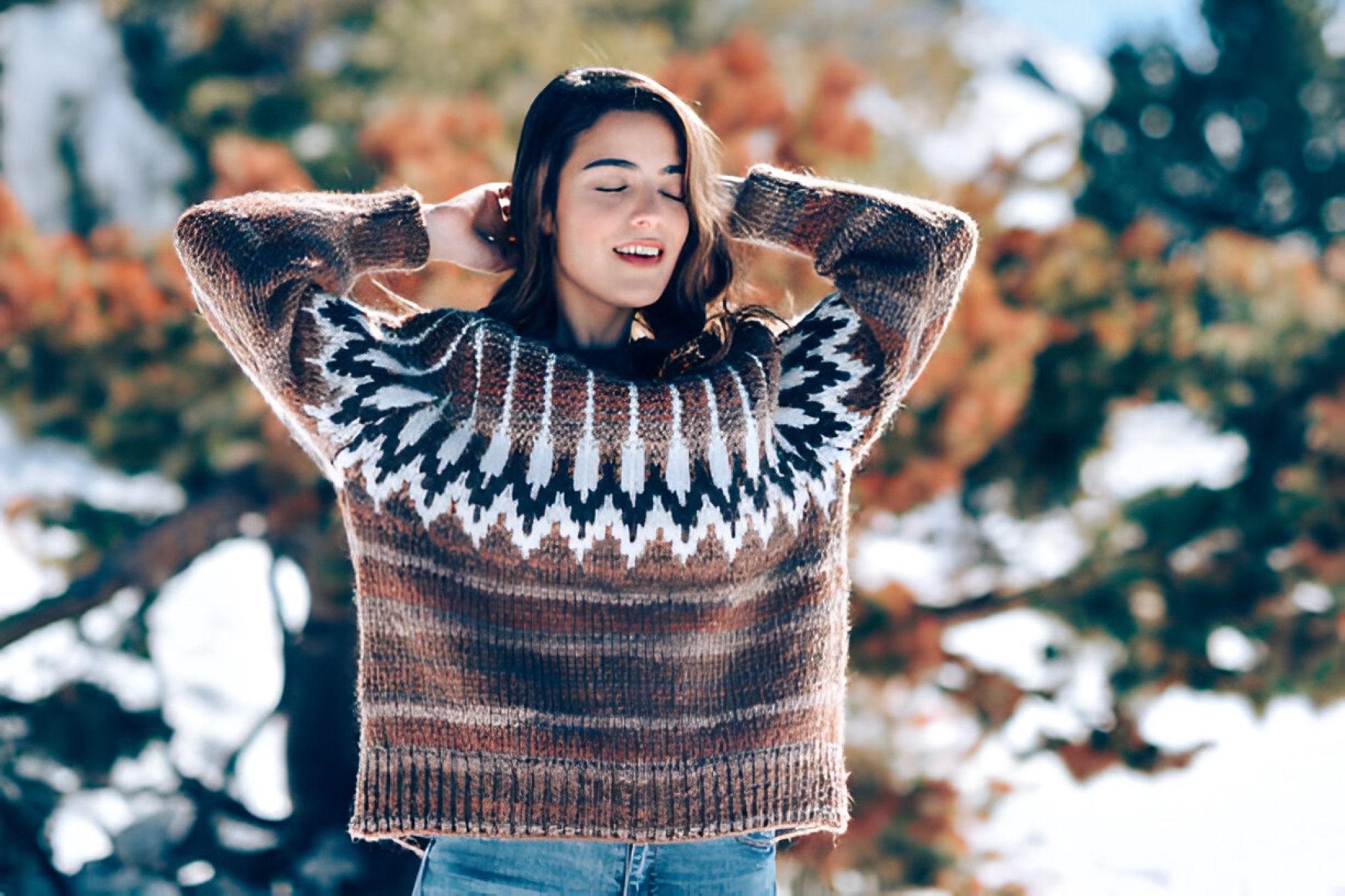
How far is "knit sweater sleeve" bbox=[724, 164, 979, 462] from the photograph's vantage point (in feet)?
4.05

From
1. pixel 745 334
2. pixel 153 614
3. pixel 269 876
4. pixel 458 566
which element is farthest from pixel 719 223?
pixel 153 614

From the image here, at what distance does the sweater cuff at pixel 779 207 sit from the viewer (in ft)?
4.33

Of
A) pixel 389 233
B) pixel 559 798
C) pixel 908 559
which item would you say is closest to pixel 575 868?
pixel 559 798

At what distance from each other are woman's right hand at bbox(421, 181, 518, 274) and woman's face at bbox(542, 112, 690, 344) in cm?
9

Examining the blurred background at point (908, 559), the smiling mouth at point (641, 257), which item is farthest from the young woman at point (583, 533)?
the blurred background at point (908, 559)

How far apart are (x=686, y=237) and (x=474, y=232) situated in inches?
8.2

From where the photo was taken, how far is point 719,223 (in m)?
1.31

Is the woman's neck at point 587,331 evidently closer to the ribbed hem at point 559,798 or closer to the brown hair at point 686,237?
the brown hair at point 686,237

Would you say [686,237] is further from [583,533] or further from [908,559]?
[908,559]

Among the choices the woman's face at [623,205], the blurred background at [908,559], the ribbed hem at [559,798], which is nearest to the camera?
the ribbed hem at [559,798]

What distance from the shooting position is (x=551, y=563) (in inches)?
44.7

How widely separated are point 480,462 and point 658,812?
33cm

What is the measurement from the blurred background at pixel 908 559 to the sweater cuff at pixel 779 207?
81cm

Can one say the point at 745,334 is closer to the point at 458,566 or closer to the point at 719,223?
the point at 719,223
